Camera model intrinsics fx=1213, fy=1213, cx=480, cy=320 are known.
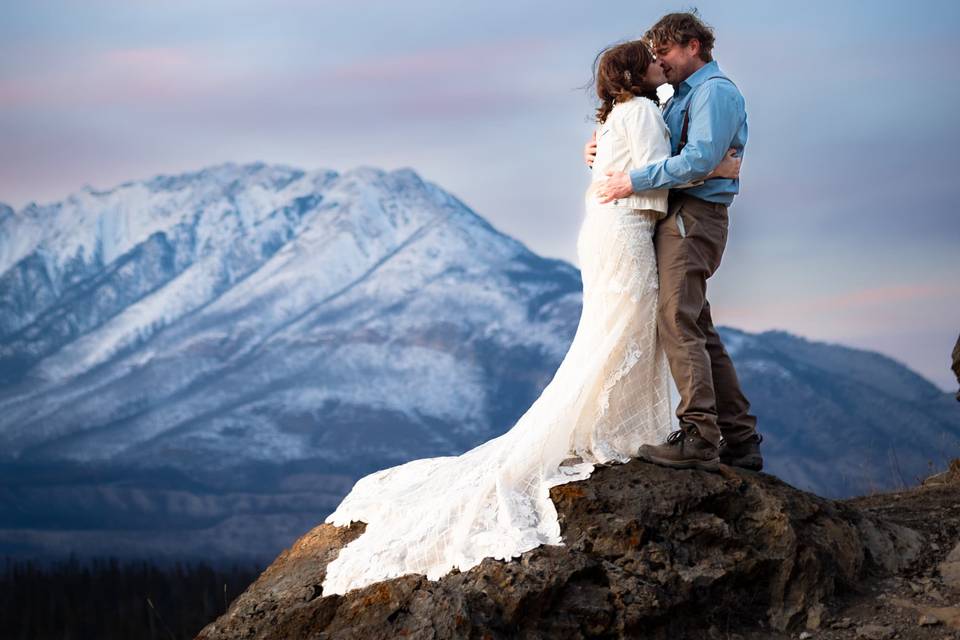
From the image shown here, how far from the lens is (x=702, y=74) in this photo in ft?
24.3

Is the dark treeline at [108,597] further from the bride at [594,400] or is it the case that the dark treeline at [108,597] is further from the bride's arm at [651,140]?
the bride's arm at [651,140]

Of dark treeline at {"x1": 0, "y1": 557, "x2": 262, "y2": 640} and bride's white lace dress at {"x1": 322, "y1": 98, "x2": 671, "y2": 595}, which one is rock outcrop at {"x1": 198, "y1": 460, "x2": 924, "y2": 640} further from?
dark treeline at {"x1": 0, "y1": 557, "x2": 262, "y2": 640}

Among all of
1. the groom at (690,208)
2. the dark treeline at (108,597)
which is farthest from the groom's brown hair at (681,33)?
the dark treeline at (108,597)

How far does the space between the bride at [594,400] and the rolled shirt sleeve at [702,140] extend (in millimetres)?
174

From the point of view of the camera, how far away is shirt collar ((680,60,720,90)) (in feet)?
24.3

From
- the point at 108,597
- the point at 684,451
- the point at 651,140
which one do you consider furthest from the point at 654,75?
the point at 108,597

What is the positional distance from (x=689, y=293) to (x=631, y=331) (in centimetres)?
42

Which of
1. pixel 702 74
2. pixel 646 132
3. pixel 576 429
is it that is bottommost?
pixel 576 429

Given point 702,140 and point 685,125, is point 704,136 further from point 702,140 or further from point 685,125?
point 685,125

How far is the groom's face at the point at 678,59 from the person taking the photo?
7375 millimetres

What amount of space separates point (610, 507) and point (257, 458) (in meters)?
77.5

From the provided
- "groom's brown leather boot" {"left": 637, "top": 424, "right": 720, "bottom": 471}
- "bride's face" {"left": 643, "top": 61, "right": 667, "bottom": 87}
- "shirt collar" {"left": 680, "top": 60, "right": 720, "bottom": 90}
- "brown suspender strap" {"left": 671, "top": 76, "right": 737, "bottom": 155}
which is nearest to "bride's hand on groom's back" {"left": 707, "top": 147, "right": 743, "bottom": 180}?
"brown suspender strap" {"left": 671, "top": 76, "right": 737, "bottom": 155}

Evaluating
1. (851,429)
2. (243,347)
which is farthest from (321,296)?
(851,429)

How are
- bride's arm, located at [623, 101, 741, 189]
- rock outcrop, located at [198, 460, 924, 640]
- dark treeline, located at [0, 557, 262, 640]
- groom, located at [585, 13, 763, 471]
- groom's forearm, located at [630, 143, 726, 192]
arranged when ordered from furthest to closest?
dark treeline, located at [0, 557, 262, 640] < bride's arm, located at [623, 101, 741, 189] < groom, located at [585, 13, 763, 471] < groom's forearm, located at [630, 143, 726, 192] < rock outcrop, located at [198, 460, 924, 640]
